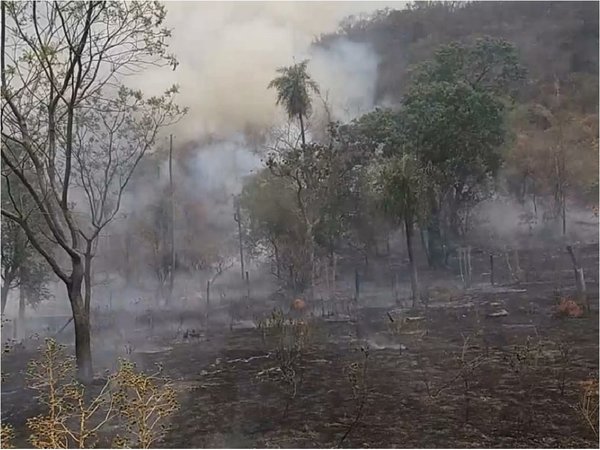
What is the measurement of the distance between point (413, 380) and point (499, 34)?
4.49 ft

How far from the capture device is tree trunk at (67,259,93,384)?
2599mm

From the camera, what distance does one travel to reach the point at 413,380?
2.54m

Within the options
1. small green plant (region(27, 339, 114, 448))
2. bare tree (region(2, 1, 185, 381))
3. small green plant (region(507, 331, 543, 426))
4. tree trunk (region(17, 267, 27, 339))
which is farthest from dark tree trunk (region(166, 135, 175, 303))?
small green plant (region(507, 331, 543, 426))

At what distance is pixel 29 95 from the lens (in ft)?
8.80

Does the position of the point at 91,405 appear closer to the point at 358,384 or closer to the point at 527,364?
the point at 358,384

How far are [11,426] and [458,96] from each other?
82.1 inches

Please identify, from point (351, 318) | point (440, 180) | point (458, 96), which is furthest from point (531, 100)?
point (351, 318)

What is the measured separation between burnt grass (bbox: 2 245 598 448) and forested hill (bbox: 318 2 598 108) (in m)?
0.72

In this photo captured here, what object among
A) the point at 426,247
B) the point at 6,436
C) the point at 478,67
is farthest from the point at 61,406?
the point at 478,67

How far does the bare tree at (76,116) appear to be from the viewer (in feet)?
8.74

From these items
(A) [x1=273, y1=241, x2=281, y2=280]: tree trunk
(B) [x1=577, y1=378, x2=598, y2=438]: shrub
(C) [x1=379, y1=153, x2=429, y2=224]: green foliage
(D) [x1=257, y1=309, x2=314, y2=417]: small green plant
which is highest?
(C) [x1=379, y1=153, x2=429, y2=224]: green foliage

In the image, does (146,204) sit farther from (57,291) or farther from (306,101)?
(306,101)

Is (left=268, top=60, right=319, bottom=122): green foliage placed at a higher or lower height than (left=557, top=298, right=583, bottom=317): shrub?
higher

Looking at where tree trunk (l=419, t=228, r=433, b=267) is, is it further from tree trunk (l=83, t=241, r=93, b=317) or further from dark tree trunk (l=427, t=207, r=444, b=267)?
tree trunk (l=83, t=241, r=93, b=317)
